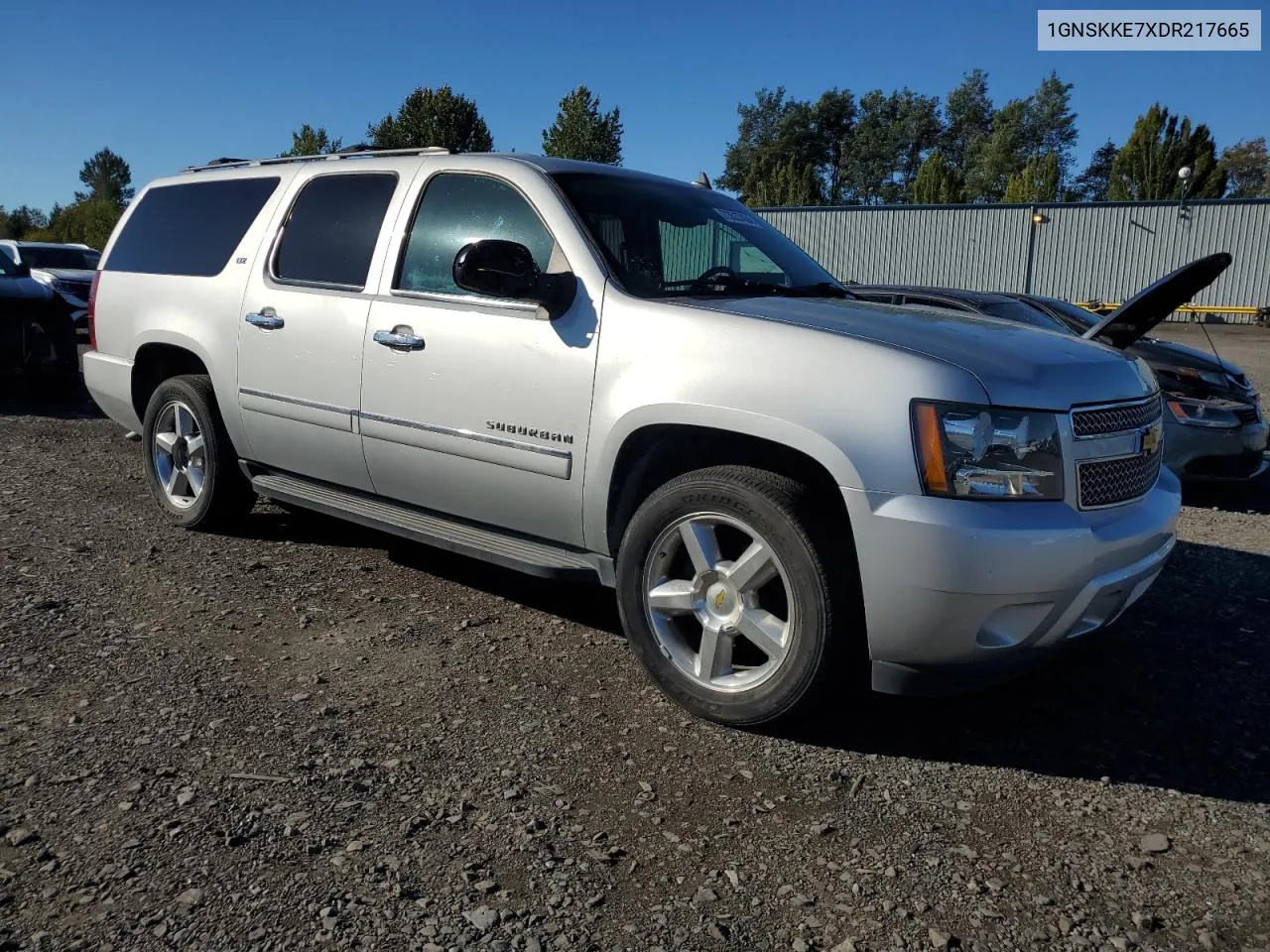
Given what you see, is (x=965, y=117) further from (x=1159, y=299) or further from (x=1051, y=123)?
(x=1159, y=299)

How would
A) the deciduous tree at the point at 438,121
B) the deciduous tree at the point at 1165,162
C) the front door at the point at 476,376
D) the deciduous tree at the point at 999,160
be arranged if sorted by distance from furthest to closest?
1. the deciduous tree at the point at 999,160
2. the deciduous tree at the point at 1165,162
3. the deciduous tree at the point at 438,121
4. the front door at the point at 476,376

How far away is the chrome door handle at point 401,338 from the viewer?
3990 mm

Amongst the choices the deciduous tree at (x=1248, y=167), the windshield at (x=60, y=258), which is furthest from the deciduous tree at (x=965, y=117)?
the windshield at (x=60, y=258)

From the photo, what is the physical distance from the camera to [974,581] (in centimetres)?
278

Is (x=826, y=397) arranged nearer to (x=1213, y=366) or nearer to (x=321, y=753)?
(x=321, y=753)

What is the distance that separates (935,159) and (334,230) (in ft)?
194

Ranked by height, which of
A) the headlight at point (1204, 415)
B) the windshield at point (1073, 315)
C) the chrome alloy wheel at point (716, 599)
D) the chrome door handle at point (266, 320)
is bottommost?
the headlight at point (1204, 415)

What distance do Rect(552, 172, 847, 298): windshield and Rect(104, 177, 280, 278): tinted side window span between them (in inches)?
75.3

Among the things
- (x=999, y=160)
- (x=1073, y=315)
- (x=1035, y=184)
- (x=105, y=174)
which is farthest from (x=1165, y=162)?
(x=105, y=174)

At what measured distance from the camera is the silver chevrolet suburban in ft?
9.43

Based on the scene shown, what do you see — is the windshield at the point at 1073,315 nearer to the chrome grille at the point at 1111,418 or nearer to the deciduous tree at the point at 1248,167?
the chrome grille at the point at 1111,418

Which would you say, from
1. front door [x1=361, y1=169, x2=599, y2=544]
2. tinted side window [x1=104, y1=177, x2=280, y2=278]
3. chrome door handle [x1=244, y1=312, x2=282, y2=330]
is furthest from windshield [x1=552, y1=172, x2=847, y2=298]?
tinted side window [x1=104, y1=177, x2=280, y2=278]

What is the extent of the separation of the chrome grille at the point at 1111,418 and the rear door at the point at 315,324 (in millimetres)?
2760

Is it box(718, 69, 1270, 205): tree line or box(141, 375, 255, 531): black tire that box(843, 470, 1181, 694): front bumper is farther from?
box(718, 69, 1270, 205): tree line
